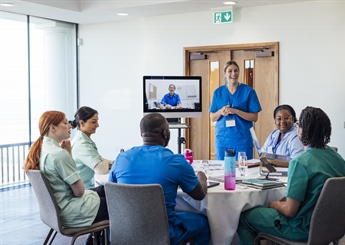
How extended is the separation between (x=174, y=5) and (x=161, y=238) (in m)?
4.39

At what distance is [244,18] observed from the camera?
20.9ft

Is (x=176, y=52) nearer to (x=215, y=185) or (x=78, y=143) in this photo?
(x=78, y=143)

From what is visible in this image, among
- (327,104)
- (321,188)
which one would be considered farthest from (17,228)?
(327,104)

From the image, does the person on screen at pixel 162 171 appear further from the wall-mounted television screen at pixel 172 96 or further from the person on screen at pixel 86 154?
the wall-mounted television screen at pixel 172 96

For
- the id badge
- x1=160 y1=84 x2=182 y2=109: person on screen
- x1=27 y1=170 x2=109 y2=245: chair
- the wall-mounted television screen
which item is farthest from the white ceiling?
x1=27 y1=170 x2=109 y2=245: chair

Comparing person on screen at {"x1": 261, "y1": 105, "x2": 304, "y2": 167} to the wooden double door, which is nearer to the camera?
person on screen at {"x1": 261, "y1": 105, "x2": 304, "y2": 167}

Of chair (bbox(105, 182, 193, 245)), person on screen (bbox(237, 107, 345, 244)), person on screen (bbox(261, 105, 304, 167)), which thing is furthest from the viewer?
person on screen (bbox(261, 105, 304, 167))

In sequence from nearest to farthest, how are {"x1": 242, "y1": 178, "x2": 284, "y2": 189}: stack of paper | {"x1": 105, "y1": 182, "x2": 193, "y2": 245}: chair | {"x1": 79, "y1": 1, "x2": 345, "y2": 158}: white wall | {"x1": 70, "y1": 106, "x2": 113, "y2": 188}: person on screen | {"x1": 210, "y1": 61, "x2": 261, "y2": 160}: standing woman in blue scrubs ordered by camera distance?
{"x1": 105, "y1": 182, "x2": 193, "y2": 245}: chair
{"x1": 242, "y1": 178, "x2": 284, "y2": 189}: stack of paper
{"x1": 70, "y1": 106, "x2": 113, "y2": 188}: person on screen
{"x1": 210, "y1": 61, "x2": 261, "y2": 160}: standing woman in blue scrubs
{"x1": 79, "y1": 1, "x2": 345, "y2": 158}: white wall

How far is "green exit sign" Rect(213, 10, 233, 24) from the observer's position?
6359mm

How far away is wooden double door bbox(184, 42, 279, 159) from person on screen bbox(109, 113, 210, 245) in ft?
12.5

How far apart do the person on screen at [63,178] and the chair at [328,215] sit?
48.1 inches

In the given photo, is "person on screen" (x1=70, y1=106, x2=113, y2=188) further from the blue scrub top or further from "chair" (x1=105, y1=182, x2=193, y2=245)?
the blue scrub top

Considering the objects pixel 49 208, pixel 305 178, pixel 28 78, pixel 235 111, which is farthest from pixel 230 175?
pixel 28 78

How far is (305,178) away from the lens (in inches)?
99.6
